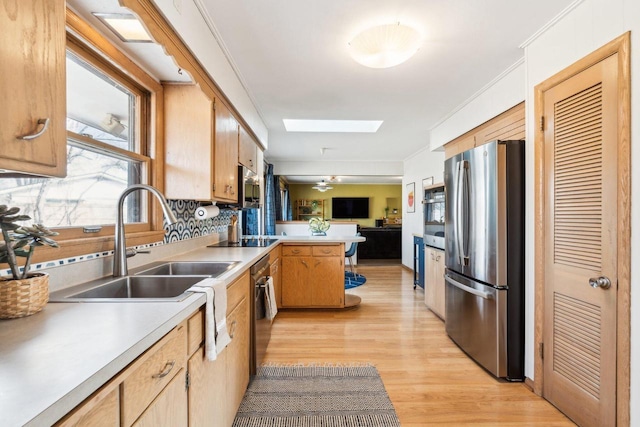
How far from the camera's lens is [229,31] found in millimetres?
2049

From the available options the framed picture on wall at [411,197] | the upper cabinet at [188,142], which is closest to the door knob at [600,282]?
the upper cabinet at [188,142]

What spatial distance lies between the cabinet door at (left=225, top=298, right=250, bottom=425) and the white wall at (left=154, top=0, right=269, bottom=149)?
1480 mm

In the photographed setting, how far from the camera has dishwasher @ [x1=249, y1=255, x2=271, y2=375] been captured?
2117 millimetres

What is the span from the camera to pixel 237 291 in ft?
5.71

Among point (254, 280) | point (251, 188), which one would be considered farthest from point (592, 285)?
point (251, 188)

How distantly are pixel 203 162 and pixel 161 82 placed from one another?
606 mm

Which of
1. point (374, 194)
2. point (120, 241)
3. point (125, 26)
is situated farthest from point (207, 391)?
point (374, 194)

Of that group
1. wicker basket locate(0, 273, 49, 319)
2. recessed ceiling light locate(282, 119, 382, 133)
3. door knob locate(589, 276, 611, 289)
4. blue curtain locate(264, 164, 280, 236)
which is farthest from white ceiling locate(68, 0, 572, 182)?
blue curtain locate(264, 164, 280, 236)

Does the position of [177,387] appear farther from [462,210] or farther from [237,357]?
[462,210]

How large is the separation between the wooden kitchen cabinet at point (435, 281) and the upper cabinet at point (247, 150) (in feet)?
7.63

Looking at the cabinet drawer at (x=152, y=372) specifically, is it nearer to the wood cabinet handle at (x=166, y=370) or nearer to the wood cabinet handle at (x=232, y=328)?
the wood cabinet handle at (x=166, y=370)

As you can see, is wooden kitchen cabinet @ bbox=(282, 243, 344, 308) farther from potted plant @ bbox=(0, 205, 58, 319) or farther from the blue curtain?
the blue curtain

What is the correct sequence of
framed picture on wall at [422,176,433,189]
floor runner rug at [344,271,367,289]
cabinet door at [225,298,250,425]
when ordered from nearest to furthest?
cabinet door at [225,298,250,425]
floor runner rug at [344,271,367,289]
framed picture on wall at [422,176,433,189]

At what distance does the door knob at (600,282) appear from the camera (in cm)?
156
